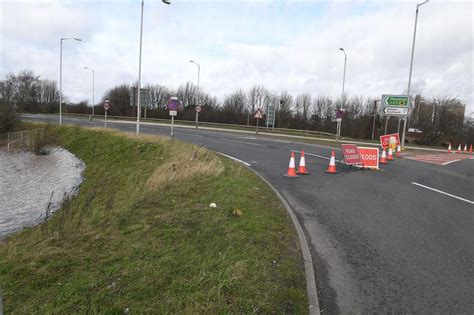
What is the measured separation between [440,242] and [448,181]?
7.69 metres

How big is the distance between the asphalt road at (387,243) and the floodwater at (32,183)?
5680 mm

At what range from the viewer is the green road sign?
24.4 m

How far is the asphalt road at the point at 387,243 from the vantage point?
3668 millimetres

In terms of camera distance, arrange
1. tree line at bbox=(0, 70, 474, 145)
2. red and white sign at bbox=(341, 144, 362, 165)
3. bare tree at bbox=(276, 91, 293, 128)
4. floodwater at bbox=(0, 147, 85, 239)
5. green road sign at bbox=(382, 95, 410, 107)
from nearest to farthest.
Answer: floodwater at bbox=(0, 147, 85, 239) < red and white sign at bbox=(341, 144, 362, 165) < green road sign at bbox=(382, 95, 410, 107) < tree line at bbox=(0, 70, 474, 145) < bare tree at bbox=(276, 91, 293, 128)

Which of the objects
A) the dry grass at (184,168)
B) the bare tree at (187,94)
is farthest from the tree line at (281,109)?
the dry grass at (184,168)

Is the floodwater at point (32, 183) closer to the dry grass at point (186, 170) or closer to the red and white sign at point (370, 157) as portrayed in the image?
the dry grass at point (186, 170)

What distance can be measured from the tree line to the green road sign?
19.5 metres

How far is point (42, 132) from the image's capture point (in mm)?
29078

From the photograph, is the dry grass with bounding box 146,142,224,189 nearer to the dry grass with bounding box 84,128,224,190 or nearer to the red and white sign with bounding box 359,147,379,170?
the dry grass with bounding box 84,128,224,190

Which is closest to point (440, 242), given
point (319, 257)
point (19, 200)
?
point (319, 257)

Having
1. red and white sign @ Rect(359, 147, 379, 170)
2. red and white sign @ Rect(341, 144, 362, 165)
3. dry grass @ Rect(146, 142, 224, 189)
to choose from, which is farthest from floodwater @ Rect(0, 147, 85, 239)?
red and white sign @ Rect(359, 147, 379, 170)

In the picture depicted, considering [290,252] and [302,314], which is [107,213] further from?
[302,314]

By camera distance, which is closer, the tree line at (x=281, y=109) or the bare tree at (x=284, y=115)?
the tree line at (x=281, y=109)

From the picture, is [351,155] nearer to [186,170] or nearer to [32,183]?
[186,170]
